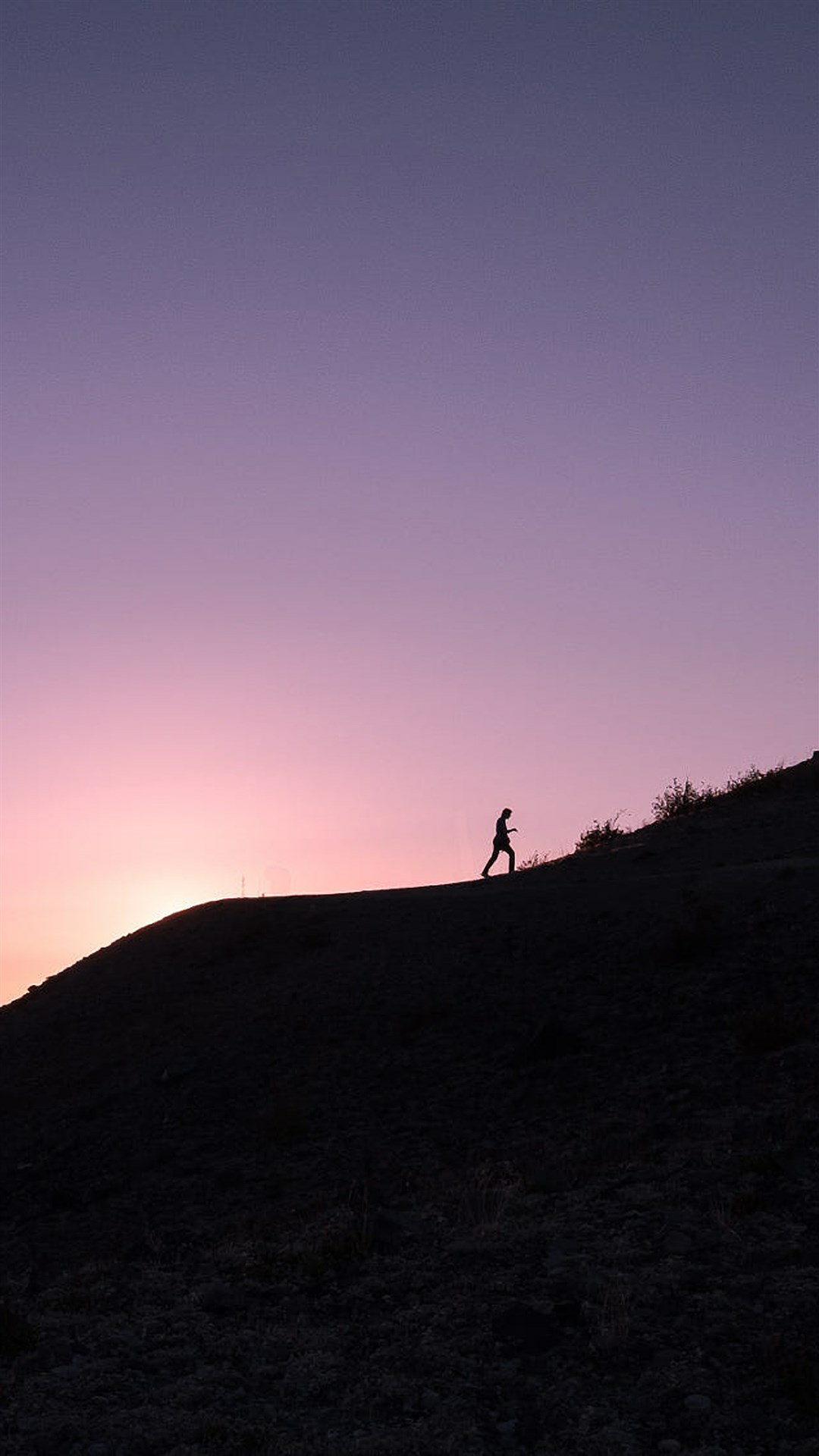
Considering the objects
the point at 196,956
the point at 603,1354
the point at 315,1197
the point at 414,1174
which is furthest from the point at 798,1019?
the point at 196,956

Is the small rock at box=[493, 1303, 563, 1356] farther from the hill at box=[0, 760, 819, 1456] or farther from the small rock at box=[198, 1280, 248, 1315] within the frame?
the small rock at box=[198, 1280, 248, 1315]

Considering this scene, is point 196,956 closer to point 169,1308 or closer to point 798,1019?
point 798,1019

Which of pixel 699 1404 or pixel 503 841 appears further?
pixel 503 841

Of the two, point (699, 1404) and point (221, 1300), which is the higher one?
point (221, 1300)

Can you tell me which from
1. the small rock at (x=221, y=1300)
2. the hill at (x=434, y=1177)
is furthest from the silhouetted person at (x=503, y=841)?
the small rock at (x=221, y=1300)

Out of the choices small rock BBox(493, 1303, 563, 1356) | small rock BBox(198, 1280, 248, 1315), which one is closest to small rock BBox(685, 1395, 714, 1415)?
small rock BBox(493, 1303, 563, 1356)

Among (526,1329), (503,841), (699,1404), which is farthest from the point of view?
(503,841)

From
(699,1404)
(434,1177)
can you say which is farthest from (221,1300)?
(699,1404)

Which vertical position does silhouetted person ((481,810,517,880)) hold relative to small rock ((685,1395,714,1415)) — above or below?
above

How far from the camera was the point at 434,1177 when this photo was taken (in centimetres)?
1320

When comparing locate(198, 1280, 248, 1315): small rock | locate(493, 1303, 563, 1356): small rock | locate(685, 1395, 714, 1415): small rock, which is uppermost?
locate(198, 1280, 248, 1315): small rock

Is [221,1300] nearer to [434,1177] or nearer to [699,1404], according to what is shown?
[434,1177]

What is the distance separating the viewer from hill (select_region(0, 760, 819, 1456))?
317 inches

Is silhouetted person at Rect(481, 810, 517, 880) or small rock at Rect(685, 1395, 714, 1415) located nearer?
small rock at Rect(685, 1395, 714, 1415)
